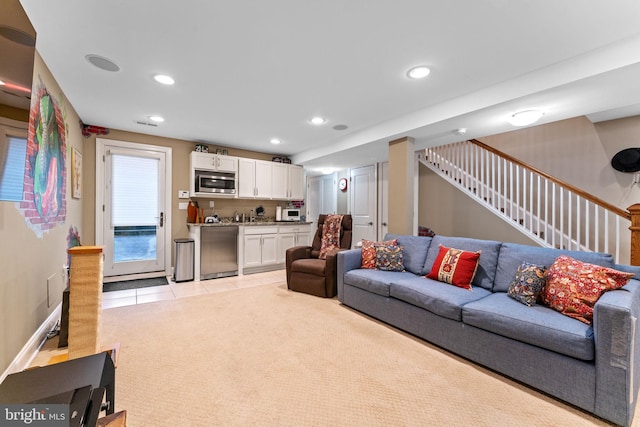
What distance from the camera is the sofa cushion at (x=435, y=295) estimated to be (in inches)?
86.3

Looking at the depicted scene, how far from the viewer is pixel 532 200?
12.7 feet

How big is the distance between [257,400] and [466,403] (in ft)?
4.20

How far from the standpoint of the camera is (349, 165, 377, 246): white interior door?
Result: 583 cm

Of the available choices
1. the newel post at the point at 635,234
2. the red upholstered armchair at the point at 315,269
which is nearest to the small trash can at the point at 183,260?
the red upholstered armchair at the point at 315,269

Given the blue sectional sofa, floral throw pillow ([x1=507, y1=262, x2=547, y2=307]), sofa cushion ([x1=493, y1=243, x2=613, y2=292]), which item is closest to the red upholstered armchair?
the blue sectional sofa

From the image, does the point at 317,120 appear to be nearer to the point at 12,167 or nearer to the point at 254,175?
the point at 254,175

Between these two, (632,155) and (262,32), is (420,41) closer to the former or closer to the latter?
(262,32)

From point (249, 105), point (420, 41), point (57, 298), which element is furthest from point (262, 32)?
point (57, 298)

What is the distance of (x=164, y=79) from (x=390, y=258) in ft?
10.00

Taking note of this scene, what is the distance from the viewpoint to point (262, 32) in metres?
1.96

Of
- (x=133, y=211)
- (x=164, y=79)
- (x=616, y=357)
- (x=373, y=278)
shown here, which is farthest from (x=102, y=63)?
(x=616, y=357)

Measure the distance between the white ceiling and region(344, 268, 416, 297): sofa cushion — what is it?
1843 millimetres

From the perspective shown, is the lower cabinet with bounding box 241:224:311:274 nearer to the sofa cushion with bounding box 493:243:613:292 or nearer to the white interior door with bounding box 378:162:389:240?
the white interior door with bounding box 378:162:389:240

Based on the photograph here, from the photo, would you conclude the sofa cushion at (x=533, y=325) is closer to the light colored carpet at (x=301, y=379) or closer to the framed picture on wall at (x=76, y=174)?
the light colored carpet at (x=301, y=379)
